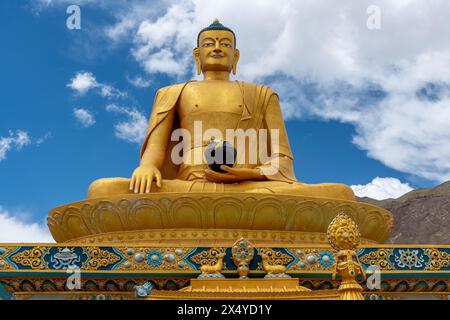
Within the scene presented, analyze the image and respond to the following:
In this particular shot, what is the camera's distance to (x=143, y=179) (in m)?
6.27

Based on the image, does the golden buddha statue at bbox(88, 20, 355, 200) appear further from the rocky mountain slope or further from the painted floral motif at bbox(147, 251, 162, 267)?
the rocky mountain slope

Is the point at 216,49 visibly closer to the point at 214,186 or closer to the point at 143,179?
the point at 214,186

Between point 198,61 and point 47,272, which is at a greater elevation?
point 198,61

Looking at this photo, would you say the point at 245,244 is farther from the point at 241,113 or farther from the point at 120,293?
the point at 241,113

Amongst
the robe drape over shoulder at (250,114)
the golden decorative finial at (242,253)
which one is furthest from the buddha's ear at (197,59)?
the golden decorative finial at (242,253)

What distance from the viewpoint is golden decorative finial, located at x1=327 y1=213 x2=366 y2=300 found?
305 cm

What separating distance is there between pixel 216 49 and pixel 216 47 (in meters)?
0.03

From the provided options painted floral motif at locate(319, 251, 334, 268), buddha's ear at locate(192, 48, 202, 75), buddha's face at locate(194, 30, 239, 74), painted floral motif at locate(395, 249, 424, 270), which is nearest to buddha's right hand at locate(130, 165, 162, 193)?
painted floral motif at locate(319, 251, 334, 268)

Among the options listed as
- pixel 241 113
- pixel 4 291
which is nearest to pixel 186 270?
pixel 4 291

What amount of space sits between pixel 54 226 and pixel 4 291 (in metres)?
1.51

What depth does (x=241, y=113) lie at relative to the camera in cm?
751

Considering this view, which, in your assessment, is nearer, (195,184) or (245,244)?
(245,244)

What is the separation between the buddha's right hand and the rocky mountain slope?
256 inches
